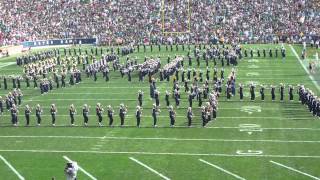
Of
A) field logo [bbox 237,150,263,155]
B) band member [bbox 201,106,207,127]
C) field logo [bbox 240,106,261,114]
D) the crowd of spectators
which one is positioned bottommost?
field logo [bbox 237,150,263,155]

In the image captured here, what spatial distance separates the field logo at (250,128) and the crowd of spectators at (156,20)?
29.4 metres

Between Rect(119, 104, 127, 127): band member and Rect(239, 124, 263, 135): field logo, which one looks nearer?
Rect(239, 124, 263, 135): field logo

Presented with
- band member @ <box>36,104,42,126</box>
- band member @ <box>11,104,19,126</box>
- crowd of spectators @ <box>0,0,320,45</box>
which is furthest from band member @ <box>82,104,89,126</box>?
crowd of spectators @ <box>0,0,320,45</box>

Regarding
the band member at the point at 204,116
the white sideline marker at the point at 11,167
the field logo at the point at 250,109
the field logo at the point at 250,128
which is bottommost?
the white sideline marker at the point at 11,167

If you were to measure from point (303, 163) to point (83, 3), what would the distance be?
46311 millimetres

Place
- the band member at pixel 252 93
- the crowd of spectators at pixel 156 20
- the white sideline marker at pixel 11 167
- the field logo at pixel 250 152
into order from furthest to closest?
1. the crowd of spectators at pixel 156 20
2. the band member at pixel 252 93
3. the field logo at pixel 250 152
4. the white sideline marker at pixel 11 167

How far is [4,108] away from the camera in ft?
92.3

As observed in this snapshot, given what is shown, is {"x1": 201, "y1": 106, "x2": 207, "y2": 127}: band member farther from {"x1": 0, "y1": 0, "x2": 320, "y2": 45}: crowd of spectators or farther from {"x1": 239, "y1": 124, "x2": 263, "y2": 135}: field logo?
{"x1": 0, "y1": 0, "x2": 320, "y2": 45}: crowd of spectators

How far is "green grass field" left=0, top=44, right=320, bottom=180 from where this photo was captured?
1767cm

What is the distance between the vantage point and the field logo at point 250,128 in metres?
22.2

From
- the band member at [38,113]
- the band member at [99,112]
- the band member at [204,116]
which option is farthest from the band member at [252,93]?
the band member at [38,113]

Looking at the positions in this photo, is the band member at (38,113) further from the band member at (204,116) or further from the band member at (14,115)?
the band member at (204,116)

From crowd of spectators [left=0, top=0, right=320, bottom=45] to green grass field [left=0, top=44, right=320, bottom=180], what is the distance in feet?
81.6

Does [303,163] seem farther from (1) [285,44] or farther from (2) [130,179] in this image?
(1) [285,44]
